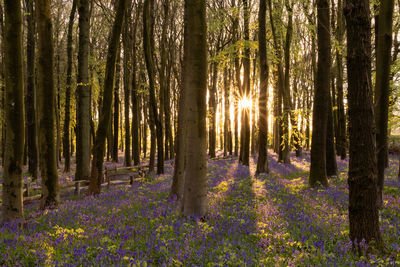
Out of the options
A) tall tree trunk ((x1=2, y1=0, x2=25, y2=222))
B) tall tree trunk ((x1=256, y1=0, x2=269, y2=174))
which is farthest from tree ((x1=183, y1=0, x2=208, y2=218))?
tall tree trunk ((x1=256, y1=0, x2=269, y2=174))

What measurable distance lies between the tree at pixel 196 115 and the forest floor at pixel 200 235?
0.73 metres

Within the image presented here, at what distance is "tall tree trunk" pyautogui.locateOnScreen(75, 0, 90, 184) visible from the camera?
14.2 meters

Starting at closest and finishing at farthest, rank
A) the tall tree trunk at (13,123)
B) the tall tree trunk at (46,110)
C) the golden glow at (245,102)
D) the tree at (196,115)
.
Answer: the tall tree trunk at (13,123) → the tree at (196,115) → the tall tree trunk at (46,110) → the golden glow at (245,102)

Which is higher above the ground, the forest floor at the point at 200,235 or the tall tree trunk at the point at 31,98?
the tall tree trunk at the point at 31,98

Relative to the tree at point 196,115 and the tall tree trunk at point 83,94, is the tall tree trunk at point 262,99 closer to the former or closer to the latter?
the tree at point 196,115

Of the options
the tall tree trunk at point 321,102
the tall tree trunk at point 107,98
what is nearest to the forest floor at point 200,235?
the tall tree trunk at point 107,98

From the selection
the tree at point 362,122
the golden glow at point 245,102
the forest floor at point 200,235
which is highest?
the golden glow at point 245,102

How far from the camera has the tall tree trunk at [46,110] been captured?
916cm

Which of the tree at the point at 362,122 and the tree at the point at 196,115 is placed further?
the tree at the point at 196,115

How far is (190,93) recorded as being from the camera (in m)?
7.87

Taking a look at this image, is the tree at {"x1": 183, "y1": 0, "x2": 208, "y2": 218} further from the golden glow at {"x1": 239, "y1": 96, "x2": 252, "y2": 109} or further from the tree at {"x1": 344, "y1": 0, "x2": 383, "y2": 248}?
the golden glow at {"x1": 239, "y1": 96, "x2": 252, "y2": 109}

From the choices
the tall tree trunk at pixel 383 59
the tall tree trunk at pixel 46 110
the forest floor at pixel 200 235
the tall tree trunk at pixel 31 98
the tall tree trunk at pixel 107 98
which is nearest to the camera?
the forest floor at pixel 200 235

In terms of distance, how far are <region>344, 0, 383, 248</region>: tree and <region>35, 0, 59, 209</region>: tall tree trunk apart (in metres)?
8.72

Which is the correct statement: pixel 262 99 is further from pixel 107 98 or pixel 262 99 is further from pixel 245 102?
pixel 107 98
